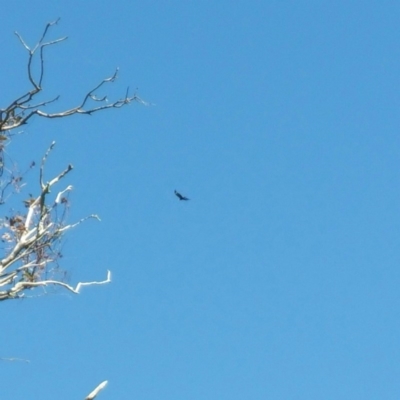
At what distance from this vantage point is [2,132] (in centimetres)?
1316

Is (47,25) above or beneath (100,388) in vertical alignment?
above

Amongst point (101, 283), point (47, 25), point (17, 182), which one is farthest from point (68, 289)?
point (47, 25)

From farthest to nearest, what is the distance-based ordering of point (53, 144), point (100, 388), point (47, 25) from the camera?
1. point (53, 144)
2. point (47, 25)
3. point (100, 388)

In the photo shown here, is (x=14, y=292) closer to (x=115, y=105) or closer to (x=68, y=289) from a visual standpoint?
(x=68, y=289)

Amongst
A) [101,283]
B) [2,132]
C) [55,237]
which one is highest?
[2,132]

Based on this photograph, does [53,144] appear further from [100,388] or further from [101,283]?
[100,388]

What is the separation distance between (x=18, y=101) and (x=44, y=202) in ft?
4.73

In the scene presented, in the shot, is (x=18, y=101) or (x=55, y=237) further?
(x=55, y=237)

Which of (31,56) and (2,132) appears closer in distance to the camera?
(31,56)

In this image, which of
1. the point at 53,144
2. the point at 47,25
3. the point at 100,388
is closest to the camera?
the point at 100,388

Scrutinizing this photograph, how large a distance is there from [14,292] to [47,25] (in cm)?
349

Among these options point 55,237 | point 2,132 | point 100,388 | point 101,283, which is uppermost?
point 2,132

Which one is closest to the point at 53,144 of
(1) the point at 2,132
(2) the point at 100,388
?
(1) the point at 2,132

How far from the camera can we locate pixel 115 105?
42.9ft
